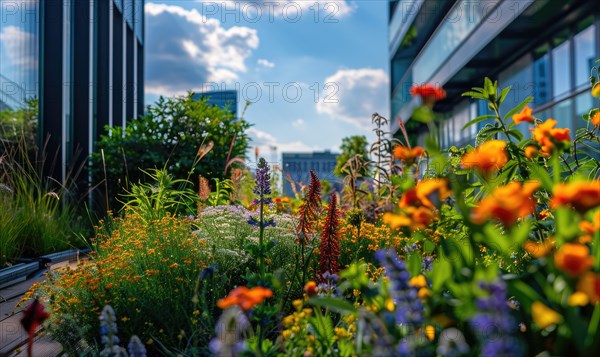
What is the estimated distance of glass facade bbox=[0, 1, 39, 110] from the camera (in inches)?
282

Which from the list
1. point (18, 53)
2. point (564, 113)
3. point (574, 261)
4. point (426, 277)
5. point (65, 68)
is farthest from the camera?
point (65, 68)

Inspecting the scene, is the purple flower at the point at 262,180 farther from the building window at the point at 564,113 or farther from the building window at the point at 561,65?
the building window at the point at 561,65

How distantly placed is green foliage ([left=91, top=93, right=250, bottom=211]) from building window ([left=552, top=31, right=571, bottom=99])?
20.6ft

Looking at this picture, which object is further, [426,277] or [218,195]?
[218,195]

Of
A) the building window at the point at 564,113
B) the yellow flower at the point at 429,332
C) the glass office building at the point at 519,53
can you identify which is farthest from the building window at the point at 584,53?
the yellow flower at the point at 429,332

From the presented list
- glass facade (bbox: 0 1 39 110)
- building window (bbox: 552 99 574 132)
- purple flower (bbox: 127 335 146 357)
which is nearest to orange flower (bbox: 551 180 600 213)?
purple flower (bbox: 127 335 146 357)

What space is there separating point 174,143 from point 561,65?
762 centimetres

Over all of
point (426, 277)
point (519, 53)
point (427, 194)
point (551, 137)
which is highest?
point (519, 53)

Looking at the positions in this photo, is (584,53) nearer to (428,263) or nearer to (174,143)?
(174,143)

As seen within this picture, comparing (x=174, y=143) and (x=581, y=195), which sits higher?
(x=174, y=143)

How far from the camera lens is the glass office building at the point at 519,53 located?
867 cm

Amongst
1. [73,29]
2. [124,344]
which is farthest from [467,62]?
[124,344]

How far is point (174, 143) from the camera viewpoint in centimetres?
740

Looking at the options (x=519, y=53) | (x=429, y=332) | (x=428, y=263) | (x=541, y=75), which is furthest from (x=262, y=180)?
(x=519, y=53)
